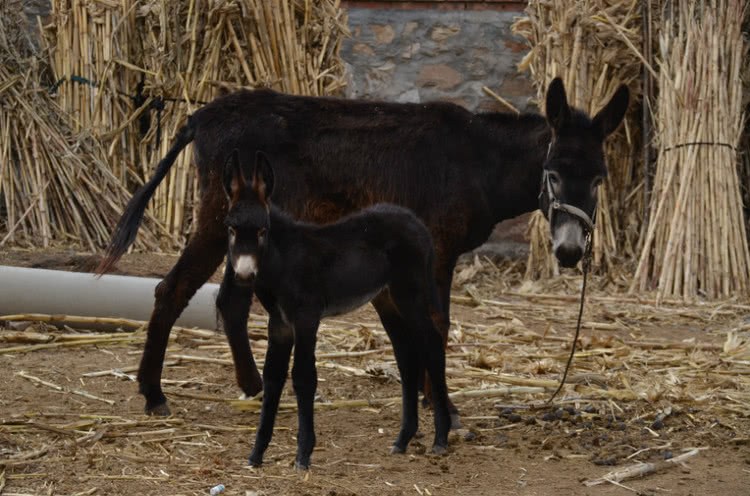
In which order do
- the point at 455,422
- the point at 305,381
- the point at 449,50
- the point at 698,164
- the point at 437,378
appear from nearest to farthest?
the point at 305,381, the point at 437,378, the point at 455,422, the point at 698,164, the point at 449,50

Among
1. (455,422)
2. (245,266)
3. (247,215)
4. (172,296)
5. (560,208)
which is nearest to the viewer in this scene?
(245,266)

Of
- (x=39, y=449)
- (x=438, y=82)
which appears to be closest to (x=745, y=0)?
(x=438, y=82)

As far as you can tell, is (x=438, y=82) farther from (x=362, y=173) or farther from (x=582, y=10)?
(x=362, y=173)

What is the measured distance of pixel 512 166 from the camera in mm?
5953

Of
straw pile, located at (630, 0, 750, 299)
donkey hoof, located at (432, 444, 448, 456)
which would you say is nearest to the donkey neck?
donkey hoof, located at (432, 444, 448, 456)

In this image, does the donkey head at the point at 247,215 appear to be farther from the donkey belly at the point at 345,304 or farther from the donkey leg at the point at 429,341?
the donkey leg at the point at 429,341

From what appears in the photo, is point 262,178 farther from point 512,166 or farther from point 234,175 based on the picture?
point 512,166

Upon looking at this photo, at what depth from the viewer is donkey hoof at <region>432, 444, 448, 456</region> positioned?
16.1ft

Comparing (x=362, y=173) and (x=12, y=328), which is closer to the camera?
(x=362, y=173)

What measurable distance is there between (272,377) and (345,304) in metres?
0.44

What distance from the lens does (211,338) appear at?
7215mm

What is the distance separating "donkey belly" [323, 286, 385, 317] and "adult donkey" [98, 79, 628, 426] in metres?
0.82

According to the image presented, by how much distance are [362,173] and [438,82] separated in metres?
5.18

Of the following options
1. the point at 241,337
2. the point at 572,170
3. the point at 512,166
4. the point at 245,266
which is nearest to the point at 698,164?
the point at 512,166
